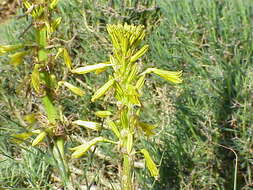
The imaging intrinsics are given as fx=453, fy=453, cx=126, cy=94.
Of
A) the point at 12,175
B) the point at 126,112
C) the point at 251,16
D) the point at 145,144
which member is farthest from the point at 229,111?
the point at 126,112

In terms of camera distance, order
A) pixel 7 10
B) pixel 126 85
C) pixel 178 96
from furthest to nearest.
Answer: pixel 7 10
pixel 178 96
pixel 126 85

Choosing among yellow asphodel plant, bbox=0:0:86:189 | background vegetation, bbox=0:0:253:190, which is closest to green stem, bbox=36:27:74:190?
yellow asphodel plant, bbox=0:0:86:189

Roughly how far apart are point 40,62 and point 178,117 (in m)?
1.17

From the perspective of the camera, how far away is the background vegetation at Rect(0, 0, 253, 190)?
2131 millimetres

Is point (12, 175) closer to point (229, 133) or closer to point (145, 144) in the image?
point (145, 144)

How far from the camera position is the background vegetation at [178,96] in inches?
83.9

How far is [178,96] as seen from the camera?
2.39 m

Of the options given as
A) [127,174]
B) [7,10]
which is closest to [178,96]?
[127,174]

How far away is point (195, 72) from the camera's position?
2.56 meters

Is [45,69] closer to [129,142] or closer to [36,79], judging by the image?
[36,79]

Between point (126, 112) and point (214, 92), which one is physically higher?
point (126, 112)

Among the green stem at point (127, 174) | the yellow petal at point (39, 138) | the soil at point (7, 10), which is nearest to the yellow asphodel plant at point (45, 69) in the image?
the yellow petal at point (39, 138)

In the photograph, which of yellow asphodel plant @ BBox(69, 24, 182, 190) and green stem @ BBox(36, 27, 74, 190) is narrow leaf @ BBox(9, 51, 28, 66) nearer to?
green stem @ BBox(36, 27, 74, 190)

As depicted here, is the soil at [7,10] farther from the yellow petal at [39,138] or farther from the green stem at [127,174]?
the green stem at [127,174]
